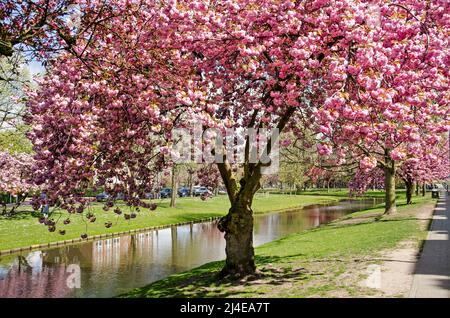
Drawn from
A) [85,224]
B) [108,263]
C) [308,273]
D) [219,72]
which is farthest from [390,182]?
[85,224]

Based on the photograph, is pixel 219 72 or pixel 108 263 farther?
pixel 108 263

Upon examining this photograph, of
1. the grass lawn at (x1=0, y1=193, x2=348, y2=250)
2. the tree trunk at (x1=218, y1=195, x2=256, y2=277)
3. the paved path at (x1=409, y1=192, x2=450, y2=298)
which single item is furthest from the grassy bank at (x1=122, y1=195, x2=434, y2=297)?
the grass lawn at (x1=0, y1=193, x2=348, y2=250)

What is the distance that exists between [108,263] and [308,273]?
12.3 m

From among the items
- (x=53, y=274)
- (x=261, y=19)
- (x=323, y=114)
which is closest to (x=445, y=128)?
(x=323, y=114)

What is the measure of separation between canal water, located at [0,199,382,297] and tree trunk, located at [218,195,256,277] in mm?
5734

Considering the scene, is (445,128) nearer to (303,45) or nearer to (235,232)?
(303,45)

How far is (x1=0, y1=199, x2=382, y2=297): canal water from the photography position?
17281 mm

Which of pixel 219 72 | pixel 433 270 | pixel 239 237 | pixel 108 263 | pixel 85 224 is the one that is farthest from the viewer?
pixel 85 224

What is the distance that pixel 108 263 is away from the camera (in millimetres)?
21703

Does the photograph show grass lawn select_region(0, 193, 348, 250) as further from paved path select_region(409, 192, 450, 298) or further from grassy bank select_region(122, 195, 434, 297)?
paved path select_region(409, 192, 450, 298)

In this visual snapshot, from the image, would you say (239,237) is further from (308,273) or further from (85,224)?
(85,224)

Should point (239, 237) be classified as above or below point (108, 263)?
above

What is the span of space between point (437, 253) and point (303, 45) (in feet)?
29.0
